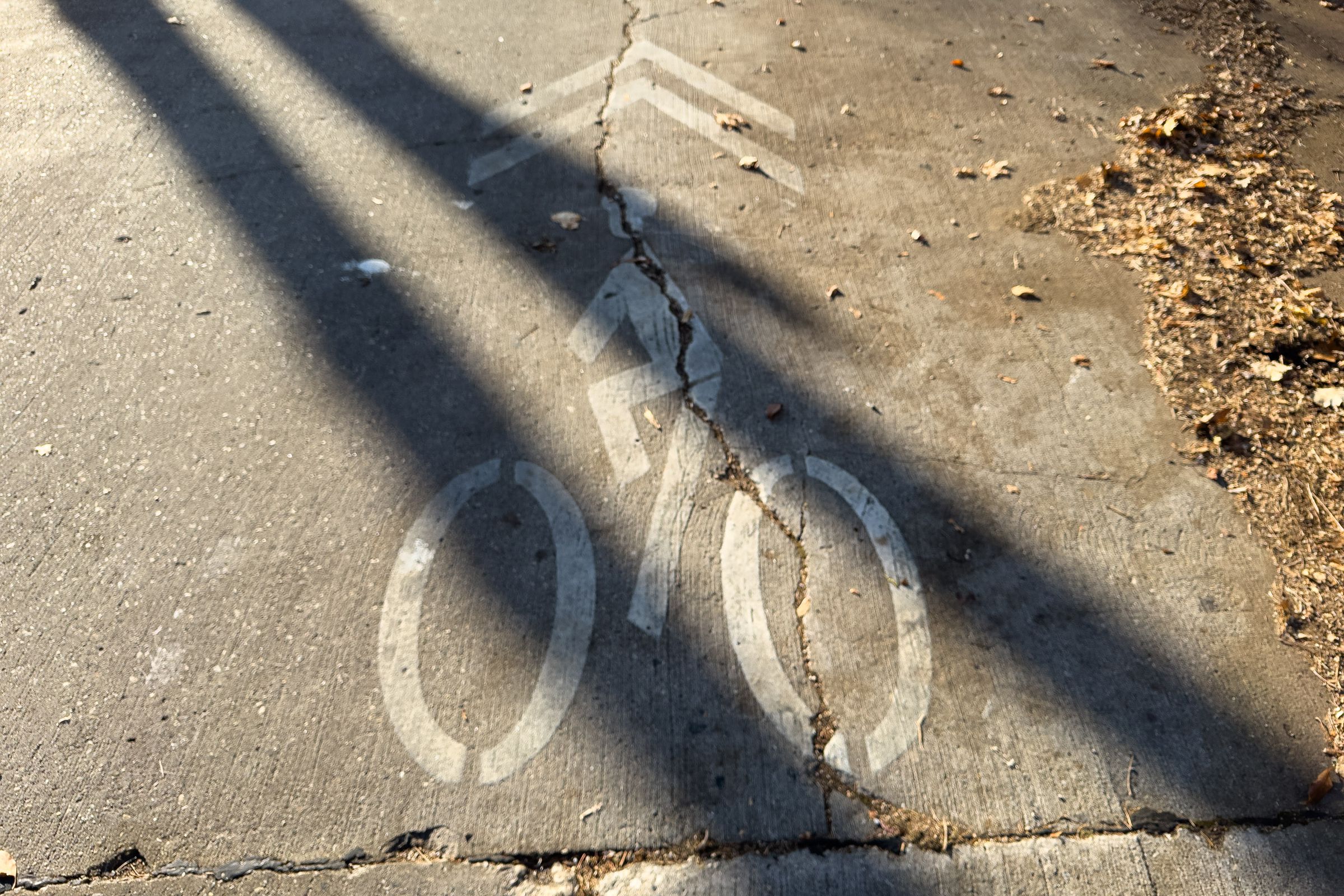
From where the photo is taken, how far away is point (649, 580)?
3104 mm

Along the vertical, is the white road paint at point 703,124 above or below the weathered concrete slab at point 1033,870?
above

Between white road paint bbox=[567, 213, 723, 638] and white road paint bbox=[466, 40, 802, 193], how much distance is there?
859 mm

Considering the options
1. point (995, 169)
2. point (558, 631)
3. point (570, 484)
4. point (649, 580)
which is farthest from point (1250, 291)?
point (558, 631)

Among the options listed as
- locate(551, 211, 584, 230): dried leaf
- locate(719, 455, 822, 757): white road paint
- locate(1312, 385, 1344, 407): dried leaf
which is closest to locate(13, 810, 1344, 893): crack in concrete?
locate(719, 455, 822, 757): white road paint

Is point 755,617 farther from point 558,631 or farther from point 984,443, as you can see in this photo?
point 984,443

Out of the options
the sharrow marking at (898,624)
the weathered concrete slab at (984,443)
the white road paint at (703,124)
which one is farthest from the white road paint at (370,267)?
the sharrow marking at (898,624)

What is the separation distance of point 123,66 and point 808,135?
14.2 feet

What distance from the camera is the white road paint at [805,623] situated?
2.76 metres

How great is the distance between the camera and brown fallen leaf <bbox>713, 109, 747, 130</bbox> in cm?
497

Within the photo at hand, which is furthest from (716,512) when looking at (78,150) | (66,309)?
(78,150)

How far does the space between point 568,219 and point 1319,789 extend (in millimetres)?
3839

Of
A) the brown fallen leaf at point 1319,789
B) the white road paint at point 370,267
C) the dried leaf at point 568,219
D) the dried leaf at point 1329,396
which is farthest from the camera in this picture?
the dried leaf at point 568,219

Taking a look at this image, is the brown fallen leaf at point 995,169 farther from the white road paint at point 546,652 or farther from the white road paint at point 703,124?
the white road paint at point 546,652

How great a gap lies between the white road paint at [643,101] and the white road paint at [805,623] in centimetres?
206
